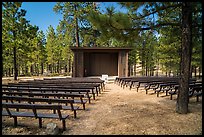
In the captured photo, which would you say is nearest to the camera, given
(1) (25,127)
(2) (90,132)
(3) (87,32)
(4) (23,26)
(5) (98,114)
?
(2) (90,132)

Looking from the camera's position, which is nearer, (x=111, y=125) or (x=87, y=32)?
(x=111, y=125)

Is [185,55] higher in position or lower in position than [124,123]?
higher

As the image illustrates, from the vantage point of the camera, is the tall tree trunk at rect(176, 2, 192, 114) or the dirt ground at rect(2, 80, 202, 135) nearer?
the dirt ground at rect(2, 80, 202, 135)

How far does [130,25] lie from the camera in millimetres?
5516

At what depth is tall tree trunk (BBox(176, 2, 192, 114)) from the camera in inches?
197

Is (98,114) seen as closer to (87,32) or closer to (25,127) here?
(25,127)

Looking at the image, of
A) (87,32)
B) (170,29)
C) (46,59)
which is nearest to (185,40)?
(170,29)

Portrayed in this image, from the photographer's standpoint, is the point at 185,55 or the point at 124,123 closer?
the point at 124,123

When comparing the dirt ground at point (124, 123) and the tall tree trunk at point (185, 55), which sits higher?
the tall tree trunk at point (185, 55)

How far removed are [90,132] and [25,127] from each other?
1644mm

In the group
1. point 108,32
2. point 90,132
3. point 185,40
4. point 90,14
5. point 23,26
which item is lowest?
point 90,132

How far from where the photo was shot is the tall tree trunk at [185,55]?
5.02 metres

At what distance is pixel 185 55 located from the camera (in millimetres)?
5148

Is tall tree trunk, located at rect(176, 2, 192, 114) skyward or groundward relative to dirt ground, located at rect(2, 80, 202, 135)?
skyward
